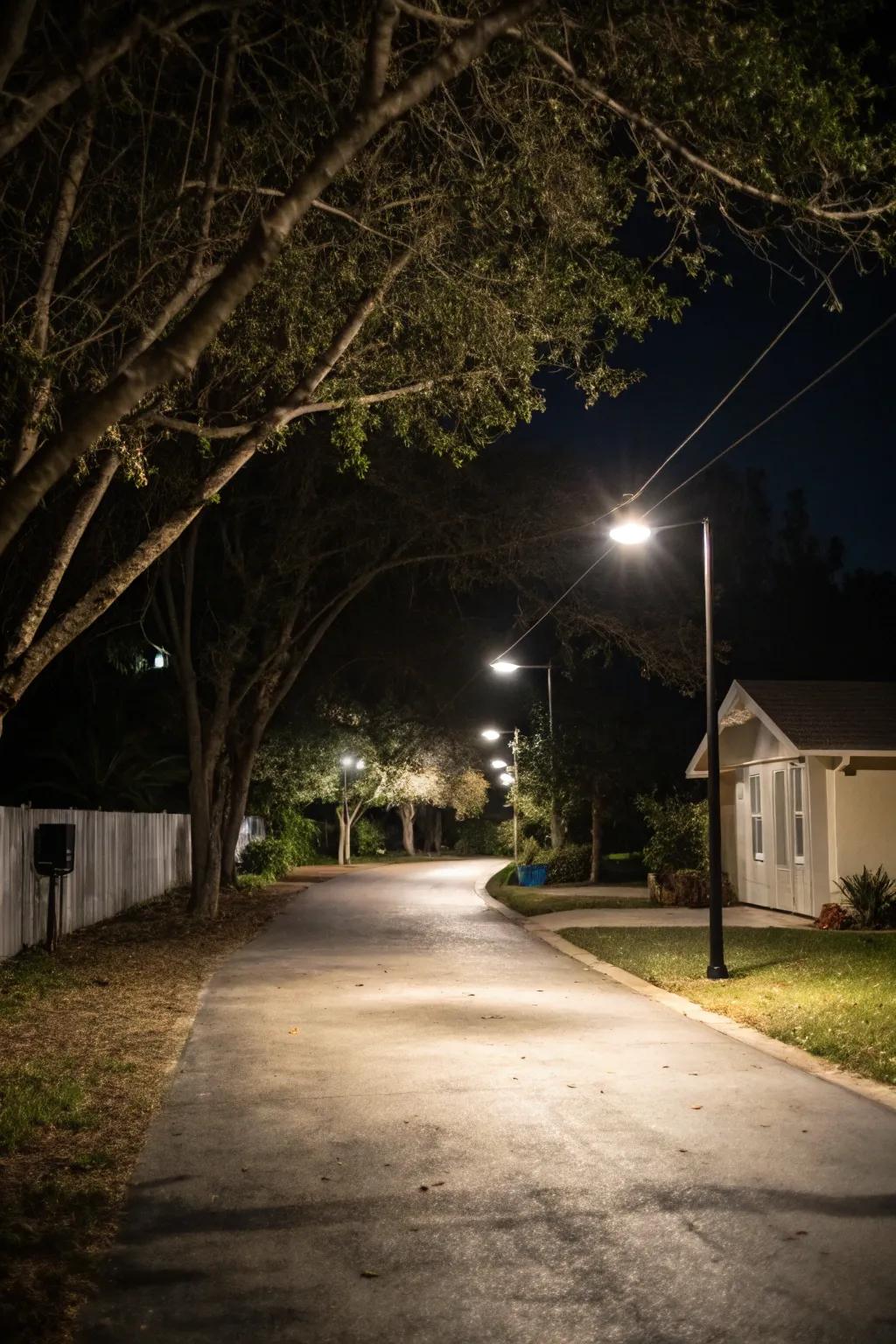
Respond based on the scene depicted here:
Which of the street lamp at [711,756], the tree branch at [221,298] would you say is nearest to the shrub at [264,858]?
the street lamp at [711,756]

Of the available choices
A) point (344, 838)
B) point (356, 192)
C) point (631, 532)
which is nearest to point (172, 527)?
point (356, 192)

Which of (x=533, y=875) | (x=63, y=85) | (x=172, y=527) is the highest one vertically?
(x=63, y=85)

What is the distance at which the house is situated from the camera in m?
21.5

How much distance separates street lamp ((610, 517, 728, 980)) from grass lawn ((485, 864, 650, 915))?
34.5ft

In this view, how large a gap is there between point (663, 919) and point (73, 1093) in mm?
15687

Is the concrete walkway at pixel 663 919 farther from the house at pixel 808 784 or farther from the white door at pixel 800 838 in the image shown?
the house at pixel 808 784

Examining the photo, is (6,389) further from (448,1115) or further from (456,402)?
(448,1115)

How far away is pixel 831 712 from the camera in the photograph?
22984 mm

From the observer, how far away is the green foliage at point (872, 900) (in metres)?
20.3

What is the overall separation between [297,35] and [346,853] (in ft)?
150

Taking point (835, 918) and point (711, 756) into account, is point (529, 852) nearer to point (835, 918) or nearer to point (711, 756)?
point (835, 918)

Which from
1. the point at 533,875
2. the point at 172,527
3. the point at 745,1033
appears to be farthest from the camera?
the point at 533,875

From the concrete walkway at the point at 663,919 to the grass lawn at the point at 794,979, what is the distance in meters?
0.88

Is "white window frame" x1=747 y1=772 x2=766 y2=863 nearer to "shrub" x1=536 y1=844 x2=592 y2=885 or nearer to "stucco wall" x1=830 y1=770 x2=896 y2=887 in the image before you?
"stucco wall" x1=830 y1=770 x2=896 y2=887
